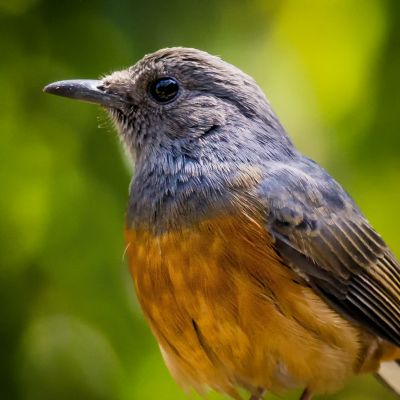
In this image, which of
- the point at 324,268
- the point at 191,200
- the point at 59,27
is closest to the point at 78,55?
the point at 59,27

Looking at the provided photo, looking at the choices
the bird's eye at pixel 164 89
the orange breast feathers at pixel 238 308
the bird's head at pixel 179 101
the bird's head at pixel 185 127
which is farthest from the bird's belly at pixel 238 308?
the bird's eye at pixel 164 89

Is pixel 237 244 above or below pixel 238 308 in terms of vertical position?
above

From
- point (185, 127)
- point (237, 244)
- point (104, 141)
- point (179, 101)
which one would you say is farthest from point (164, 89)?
point (237, 244)

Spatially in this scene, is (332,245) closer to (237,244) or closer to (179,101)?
(237,244)

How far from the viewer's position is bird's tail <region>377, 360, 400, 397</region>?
6.05 m

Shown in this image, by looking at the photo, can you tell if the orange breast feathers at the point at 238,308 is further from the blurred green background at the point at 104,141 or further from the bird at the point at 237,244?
the blurred green background at the point at 104,141

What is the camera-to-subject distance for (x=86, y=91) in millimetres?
5875

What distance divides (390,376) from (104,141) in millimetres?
1625

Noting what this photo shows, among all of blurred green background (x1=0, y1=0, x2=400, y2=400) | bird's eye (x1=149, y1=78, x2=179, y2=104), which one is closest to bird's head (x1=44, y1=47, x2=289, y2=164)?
bird's eye (x1=149, y1=78, x2=179, y2=104)

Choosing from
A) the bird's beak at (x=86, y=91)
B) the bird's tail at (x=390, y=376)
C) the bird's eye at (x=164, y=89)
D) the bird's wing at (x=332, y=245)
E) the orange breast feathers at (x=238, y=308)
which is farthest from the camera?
the bird's tail at (x=390, y=376)

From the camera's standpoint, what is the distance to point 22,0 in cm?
622

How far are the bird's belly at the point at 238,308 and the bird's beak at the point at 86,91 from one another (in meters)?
0.65

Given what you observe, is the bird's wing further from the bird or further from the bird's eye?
the bird's eye

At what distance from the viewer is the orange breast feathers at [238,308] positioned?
5293 mm
